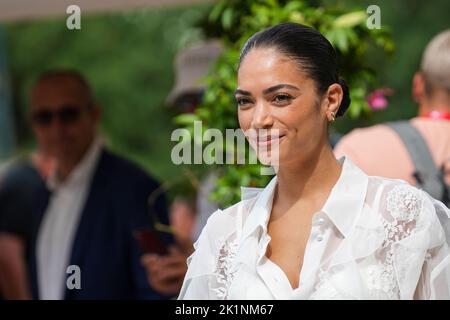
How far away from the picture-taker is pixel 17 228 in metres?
5.25

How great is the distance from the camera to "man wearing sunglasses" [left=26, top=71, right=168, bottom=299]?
4035mm

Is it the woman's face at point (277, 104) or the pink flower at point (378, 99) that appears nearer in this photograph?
the woman's face at point (277, 104)

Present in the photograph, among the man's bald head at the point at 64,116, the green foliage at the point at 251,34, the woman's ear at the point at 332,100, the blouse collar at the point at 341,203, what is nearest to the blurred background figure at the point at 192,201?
the green foliage at the point at 251,34

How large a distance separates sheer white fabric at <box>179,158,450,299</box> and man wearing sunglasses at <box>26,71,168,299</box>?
1733mm

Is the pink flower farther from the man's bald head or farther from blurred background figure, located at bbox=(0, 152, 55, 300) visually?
blurred background figure, located at bbox=(0, 152, 55, 300)

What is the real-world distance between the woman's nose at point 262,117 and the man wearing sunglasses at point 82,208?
75.0 inches

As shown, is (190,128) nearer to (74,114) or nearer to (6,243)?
(74,114)

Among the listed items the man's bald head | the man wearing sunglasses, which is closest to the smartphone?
the man wearing sunglasses

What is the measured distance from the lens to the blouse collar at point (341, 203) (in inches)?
81.5

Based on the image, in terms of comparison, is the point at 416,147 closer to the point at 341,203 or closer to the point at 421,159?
the point at 421,159

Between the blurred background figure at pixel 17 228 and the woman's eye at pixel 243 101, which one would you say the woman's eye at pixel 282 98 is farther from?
the blurred background figure at pixel 17 228

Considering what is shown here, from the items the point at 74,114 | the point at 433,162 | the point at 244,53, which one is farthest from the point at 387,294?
the point at 74,114

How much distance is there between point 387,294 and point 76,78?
2.83 meters

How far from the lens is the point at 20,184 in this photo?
554 centimetres
